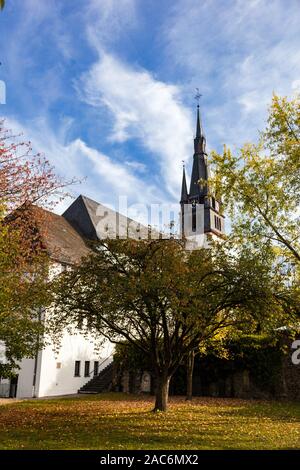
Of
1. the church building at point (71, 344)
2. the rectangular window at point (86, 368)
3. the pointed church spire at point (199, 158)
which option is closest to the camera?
the church building at point (71, 344)

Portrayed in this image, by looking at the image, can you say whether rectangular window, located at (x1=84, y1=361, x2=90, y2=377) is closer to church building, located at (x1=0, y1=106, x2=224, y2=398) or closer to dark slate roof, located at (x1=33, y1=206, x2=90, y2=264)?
church building, located at (x1=0, y1=106, x2=224, y2=398)

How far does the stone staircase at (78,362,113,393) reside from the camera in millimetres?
30139

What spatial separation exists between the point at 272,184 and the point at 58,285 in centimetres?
1087

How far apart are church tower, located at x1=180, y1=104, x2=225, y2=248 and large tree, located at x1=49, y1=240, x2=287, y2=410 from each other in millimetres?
49910

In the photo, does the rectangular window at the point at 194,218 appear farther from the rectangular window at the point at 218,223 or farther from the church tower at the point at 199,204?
the rectangular window at the point at 218,223

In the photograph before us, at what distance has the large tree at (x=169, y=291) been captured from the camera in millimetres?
14820

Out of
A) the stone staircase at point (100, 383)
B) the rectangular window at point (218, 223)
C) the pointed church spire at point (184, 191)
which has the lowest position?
the stone staircase at point (100, 383)

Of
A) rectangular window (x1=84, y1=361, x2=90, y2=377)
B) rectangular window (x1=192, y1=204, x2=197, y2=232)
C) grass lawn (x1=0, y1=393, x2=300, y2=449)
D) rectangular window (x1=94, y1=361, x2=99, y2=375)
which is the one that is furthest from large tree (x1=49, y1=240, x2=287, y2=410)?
rectangular window (x1=192, y1=204, x2=197, y2=232)

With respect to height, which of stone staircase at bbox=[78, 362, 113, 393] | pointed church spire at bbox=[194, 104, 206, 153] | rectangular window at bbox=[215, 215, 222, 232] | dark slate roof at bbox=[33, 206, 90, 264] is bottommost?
stone staircase at bbox=[78, 362, 113, 393]

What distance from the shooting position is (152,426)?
12844 millimetres

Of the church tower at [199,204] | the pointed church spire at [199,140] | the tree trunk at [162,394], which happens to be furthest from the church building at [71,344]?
the pointed church spire at [199,140]

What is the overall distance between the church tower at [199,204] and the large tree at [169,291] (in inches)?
1965

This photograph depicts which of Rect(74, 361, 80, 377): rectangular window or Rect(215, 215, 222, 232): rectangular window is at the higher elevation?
Rect(215, 215, 222, 232): rectangular window
